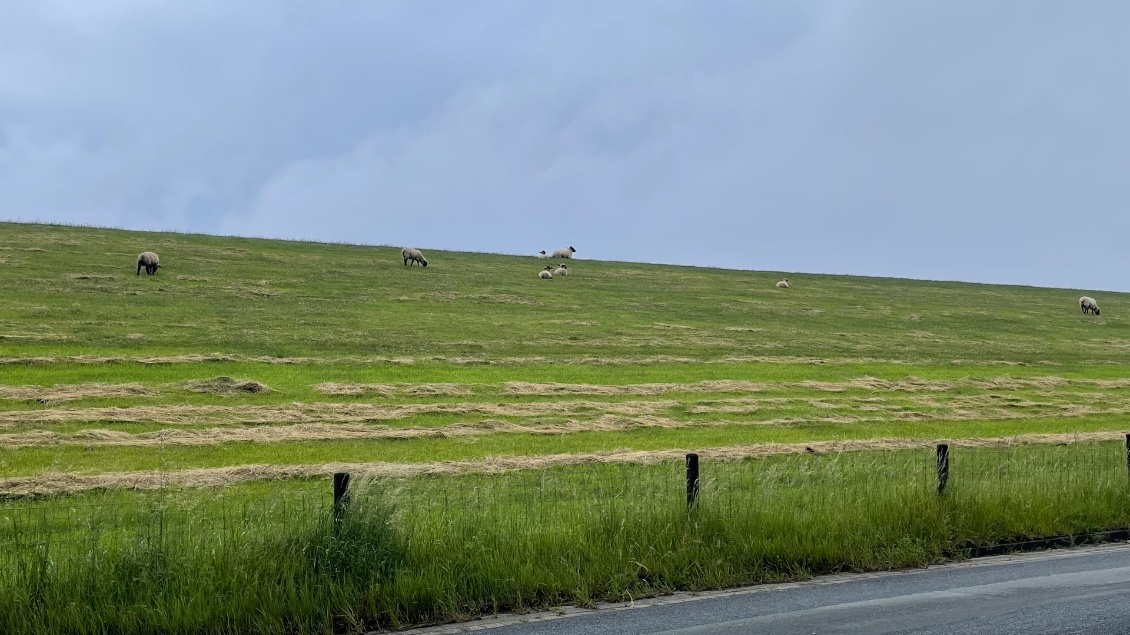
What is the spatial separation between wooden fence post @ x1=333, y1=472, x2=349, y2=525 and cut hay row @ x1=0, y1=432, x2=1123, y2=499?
136 inches

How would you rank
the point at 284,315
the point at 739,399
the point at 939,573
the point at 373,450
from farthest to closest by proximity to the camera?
the point at 284,315 < the point at 739,399 < the point at 373,450 < the point at 939,573

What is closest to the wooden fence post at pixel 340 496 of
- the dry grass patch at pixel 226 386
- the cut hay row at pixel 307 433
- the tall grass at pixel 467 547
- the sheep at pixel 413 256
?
the tall grass at pixel 467 547

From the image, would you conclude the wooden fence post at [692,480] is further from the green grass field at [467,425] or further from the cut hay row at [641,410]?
the cut hay row at [641,410]

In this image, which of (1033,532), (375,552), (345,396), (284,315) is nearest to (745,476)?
(1033,532)

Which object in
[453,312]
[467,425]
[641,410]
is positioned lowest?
[467,425]

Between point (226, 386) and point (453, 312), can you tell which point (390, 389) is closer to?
point (226, 386)

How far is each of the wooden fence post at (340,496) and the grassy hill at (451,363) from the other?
929 centimetres

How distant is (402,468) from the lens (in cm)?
1881

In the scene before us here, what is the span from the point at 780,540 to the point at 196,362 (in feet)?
85.5

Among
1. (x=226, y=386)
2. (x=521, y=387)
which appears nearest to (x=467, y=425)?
(x=521, y=387)

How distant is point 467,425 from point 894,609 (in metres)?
17.4

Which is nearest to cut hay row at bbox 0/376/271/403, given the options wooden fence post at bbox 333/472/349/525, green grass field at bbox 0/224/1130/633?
green grass field at bbox 0/224/1130/633

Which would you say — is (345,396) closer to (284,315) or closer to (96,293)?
(284,315)

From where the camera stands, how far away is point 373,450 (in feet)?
73.4
